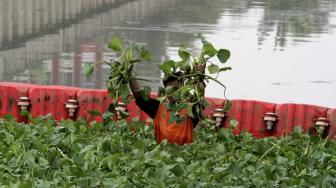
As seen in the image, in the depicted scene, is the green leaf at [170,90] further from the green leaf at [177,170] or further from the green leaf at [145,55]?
the green leaf at [177,170]

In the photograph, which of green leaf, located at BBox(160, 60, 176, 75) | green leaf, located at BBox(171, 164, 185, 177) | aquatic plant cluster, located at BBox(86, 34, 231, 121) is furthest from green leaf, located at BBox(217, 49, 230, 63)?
green leaf, located at BBox(171, 164, 185, 177)

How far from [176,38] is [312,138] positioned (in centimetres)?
1510

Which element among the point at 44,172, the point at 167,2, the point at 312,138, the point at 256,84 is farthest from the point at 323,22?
the point at 44,172

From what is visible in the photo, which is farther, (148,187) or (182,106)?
(182,106)

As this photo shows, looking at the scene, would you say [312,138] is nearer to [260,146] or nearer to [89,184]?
[260,146]

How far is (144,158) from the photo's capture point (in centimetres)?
577

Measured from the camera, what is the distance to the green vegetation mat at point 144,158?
5.20m

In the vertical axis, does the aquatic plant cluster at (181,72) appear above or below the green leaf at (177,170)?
above

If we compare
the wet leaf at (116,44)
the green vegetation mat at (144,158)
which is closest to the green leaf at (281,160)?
the green vegetation mat at (144,158)

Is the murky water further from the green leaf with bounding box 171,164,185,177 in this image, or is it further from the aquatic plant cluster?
the green leaf with bounding box 171,164,185,177

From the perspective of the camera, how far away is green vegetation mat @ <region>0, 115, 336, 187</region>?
17.0ft

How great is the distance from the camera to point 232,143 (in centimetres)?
720

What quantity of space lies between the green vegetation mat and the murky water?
8.03m

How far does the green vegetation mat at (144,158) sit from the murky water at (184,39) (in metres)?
8.03
